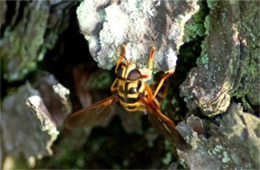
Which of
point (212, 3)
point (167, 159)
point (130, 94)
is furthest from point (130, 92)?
point (212, 3)

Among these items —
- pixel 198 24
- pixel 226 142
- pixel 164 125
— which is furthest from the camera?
pixel 164 125

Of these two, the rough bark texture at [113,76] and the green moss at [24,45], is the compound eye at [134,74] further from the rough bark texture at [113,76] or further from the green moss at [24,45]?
the green moss at [24,45]

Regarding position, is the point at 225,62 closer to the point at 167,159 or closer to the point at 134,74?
the point at 134,74

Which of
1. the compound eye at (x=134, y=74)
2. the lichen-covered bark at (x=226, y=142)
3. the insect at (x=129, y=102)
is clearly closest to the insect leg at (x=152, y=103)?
the insect at (x=129, y=102)

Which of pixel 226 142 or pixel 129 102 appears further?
pixel 129 102

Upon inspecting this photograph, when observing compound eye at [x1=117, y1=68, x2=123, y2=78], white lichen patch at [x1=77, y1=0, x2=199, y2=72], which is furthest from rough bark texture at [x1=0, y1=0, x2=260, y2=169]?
compound eye at [x1=117, y1=68, x2=123, y2=78]

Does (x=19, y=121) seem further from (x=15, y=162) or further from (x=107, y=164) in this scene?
(x=107, y=164)

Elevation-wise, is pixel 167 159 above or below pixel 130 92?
below
